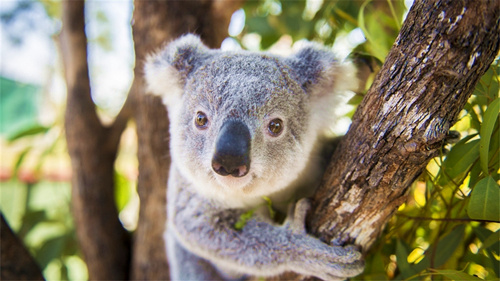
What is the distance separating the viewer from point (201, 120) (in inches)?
52.9

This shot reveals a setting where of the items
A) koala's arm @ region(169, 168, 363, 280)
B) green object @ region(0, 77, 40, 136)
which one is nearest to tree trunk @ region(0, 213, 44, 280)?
koala's arm @ region(169, 168, 363, 280)

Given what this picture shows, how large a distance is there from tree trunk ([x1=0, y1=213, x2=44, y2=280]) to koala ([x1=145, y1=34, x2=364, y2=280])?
880mm

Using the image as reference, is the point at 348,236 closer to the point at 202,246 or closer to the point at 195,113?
the point at 202,246

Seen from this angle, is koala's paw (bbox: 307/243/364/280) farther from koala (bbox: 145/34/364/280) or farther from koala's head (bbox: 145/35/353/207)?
koala's head (bbox: 145/35/353/207)

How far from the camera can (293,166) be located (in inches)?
54.4

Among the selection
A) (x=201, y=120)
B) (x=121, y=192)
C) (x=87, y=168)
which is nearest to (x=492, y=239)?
(x=201, y=120)

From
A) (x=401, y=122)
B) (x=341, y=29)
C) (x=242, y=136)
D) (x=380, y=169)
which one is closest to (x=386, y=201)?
(x=380, y=169)

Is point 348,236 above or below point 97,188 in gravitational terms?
above

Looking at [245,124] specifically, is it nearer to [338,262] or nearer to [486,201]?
[338,262]

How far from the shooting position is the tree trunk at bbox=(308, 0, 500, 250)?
2.97 feet

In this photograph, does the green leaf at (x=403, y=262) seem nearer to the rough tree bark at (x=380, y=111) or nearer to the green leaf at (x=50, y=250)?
the rough tree bark at (x=380, y=111)

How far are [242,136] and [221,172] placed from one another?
0.43 ft

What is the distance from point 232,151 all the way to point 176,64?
61 centimetres

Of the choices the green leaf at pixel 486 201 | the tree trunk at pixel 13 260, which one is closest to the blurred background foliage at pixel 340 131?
Answer: the green leaf at pixel 486 201
